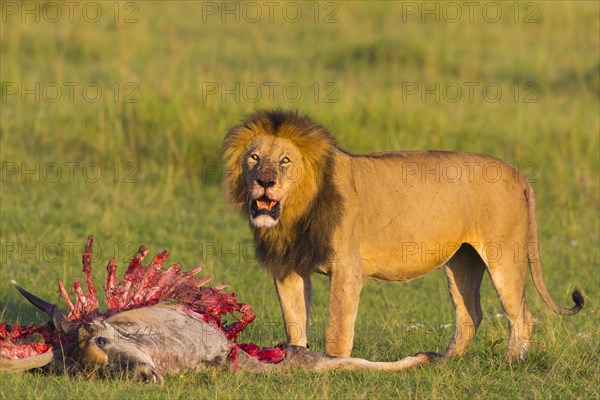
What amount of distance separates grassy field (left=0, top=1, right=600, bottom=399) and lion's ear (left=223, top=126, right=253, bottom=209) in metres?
1.02

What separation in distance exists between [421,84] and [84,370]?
9.74 m

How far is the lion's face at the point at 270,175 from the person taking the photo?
18.9ft

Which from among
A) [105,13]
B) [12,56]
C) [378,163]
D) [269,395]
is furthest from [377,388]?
[105,13]

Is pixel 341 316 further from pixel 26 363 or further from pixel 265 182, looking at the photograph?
pixel 26 363

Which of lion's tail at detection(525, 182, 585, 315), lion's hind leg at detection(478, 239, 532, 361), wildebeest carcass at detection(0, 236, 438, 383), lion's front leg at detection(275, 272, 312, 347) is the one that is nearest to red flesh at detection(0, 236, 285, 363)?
wildebeest carcass at detection(0, 236, 438, 383)

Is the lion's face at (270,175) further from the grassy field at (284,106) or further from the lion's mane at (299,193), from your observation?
the grassy field at (284,106)

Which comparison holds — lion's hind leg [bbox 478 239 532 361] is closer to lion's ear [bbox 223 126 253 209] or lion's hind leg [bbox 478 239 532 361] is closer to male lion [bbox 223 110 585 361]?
male lion [bbox 223 110 585 361]

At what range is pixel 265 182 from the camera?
5723 millimetres

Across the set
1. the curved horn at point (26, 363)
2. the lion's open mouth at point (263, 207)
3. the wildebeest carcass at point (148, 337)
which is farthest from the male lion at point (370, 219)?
the curved horn at point (26, 363)

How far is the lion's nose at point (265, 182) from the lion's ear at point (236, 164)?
0.26 meters

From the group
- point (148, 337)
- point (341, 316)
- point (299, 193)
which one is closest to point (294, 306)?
point (341, 316)

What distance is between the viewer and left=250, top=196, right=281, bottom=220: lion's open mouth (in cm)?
577

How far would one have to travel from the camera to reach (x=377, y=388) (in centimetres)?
522

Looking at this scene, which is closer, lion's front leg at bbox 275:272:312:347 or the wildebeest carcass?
the wildebeest carcass
